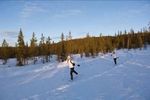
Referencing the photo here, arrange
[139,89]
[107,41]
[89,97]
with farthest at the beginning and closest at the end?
1. [107,41]
2. [139,89]
3. [89,97]

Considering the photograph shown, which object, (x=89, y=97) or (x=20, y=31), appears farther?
(x=20, y=31)

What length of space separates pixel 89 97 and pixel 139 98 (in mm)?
2342

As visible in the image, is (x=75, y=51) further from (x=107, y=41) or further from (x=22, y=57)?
(x=22, y=57)

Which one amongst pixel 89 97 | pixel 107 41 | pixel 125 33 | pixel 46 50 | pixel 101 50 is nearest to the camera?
pixel 89 97

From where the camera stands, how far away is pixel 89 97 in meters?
11.1

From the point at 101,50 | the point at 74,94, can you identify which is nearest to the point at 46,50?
the point at 101,50

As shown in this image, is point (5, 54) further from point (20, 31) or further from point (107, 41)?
point (107, 41)

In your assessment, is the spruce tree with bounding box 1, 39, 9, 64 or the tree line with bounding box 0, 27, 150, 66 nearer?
the tree line with bounding box 0, 27, 150, 66

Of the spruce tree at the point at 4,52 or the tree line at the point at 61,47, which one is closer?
the tree line at the point at 61,47

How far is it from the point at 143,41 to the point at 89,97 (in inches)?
4085

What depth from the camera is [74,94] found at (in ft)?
39.5

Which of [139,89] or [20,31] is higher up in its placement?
[20,31]

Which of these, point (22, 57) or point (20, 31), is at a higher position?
point (20, 31)

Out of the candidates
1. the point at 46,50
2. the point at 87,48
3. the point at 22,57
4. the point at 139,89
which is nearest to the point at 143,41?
the point at 87,48
